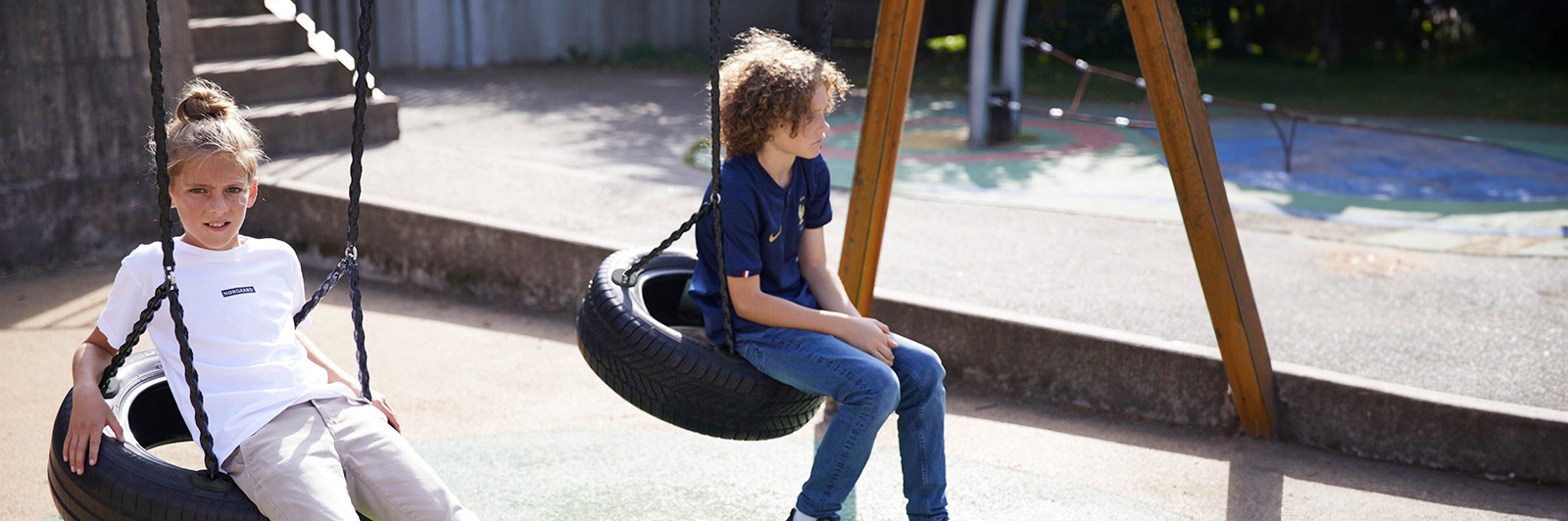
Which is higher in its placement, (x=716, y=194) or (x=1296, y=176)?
(x=716, y=194)

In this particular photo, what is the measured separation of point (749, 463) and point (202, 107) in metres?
1.89

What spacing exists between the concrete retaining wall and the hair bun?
2.67m

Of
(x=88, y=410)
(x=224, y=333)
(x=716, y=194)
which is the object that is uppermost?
(x=716, y=194)

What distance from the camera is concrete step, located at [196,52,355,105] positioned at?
7.38 m

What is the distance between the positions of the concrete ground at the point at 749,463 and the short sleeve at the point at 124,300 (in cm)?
115

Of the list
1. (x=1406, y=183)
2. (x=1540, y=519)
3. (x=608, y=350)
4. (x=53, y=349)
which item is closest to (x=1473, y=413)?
(x=1540, y=519)

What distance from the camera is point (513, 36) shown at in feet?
54.1

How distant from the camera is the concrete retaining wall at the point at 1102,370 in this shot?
364 cm

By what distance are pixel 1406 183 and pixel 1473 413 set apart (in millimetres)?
5993

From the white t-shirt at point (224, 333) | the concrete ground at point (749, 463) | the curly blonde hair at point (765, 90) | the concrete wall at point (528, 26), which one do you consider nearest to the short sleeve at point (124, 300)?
the white t-shirt at point (224, 333)

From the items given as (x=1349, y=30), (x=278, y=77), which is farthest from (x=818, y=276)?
(x=1349, y=30)

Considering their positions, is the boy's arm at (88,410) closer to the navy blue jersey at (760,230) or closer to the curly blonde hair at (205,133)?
the curly blonde hair at (205,133)

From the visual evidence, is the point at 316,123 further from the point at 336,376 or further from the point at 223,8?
the point at 336,376

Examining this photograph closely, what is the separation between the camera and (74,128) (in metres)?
5.66
